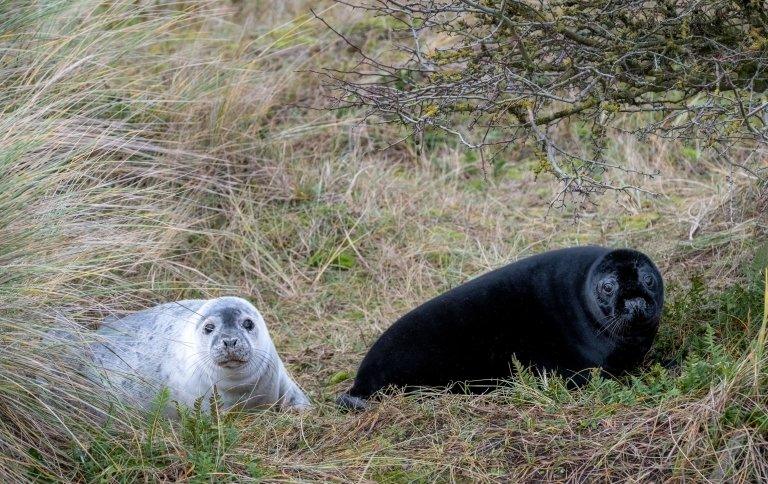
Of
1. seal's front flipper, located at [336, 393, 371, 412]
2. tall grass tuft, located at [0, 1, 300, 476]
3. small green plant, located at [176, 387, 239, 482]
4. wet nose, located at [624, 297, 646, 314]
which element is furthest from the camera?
seal's front flipper, located at [336, 393, 371, 412]

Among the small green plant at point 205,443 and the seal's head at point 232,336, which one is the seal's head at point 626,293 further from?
the small green plant at point 205,443

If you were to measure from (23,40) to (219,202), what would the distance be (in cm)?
157

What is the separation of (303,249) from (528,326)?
2431 mm

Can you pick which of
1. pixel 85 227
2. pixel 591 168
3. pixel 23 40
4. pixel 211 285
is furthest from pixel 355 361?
pixel 23 40

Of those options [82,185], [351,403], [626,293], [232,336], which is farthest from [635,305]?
[82,185]

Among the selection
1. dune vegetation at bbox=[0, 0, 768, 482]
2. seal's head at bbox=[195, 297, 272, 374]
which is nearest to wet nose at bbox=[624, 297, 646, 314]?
dune vegetation at bbox=[0, 0, 768, 482]

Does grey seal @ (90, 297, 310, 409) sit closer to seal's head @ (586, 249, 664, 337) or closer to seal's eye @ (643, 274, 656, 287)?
seal's head @ (586, 249, 664, 337)

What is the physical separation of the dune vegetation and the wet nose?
304 millimetres

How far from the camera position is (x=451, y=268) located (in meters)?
6.91

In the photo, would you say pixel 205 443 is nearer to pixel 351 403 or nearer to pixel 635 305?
pixel 351 403

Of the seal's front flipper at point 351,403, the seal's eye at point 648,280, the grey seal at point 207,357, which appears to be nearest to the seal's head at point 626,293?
the seal's eye at point 648,280

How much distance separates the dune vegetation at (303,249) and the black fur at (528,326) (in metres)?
0.21

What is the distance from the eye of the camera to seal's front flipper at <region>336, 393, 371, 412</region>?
5.07 meters

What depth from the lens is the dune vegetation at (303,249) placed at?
3887 mm
